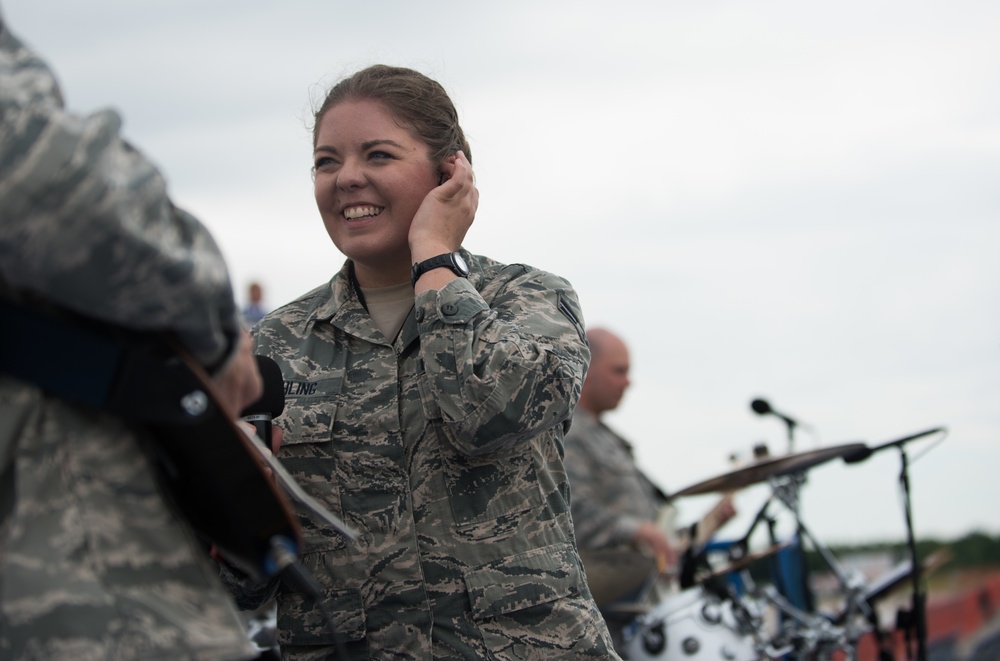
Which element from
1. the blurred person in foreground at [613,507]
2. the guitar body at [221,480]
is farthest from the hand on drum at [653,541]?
the guitar body at [221,480]

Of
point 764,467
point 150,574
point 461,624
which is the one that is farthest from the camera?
point 764,467

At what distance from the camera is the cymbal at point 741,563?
19.7 ft

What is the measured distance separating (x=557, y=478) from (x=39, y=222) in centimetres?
143

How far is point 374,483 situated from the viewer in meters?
2.55

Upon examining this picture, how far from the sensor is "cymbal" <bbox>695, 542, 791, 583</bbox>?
601cm

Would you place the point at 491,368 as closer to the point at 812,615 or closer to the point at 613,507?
the point at 812,615

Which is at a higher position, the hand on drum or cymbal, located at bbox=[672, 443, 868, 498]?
cymbal, located at bbox=[672, 443, 868, 498]

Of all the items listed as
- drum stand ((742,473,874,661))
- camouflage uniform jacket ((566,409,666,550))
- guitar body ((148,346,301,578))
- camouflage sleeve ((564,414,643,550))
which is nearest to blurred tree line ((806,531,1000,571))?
camouflage uniform jacket ((566,409,666,550))

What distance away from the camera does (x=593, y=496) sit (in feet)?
22.5

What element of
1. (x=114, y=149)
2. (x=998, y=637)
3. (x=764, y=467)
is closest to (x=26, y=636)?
(x=114, y=149)

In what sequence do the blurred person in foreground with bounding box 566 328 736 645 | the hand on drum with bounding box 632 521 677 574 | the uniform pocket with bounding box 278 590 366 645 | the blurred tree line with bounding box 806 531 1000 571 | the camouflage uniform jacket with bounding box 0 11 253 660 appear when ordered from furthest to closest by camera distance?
the blurred tree line with bounding box 806 531 1000 571 → the hand on drum with bounding box 632 521 677 574 → the blurred person in foreground with bounding box 566 328 736 645 → the uniform pocket with bounding box 278 590 366 645 → the camouflage uniform jacket with bounding box 0 11 253 660

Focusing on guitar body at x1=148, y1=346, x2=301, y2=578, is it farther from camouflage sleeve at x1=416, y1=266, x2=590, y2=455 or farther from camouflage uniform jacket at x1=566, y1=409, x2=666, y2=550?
camouflage uniform jacket at x1=566, y1=409, x2=666, y2=550

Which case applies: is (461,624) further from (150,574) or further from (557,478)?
(150,574)

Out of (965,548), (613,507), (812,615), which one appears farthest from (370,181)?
(965,548)
